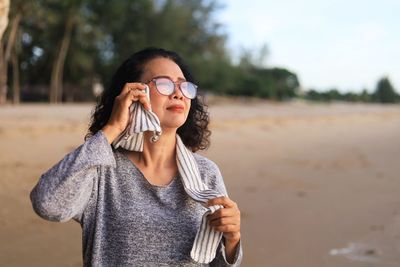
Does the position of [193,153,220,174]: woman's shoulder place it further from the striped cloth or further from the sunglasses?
the sunglasses

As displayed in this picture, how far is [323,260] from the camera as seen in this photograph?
3766 mm

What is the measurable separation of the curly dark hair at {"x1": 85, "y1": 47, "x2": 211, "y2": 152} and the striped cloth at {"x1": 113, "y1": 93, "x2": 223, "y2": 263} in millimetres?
213

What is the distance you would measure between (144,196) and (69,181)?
27 cm

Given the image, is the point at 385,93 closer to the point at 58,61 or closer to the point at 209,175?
the point at 58,61

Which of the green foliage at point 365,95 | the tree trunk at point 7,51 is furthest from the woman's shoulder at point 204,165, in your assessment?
the green foliage at point 365,95

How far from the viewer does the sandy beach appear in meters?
3.87

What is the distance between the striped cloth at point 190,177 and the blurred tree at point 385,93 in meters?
74.7

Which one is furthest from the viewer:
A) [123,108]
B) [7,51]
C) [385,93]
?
[385,93]

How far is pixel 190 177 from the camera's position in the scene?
5.41 ft

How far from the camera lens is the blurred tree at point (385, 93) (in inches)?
2824

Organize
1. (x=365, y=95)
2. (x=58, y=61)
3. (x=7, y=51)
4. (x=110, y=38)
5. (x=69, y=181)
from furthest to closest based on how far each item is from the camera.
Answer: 1. (x=365, y=95)
2. (x=110, y=38)
3. (x=58, y=61)
4. (x=7, y=51)
5. (x=69, y=181)

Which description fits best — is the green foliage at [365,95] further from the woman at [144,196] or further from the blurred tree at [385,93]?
the woman at [144,196]

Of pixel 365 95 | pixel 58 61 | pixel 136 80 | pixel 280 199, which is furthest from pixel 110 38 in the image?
pixel 365 95

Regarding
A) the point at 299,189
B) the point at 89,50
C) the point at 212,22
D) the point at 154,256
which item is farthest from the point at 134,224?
the point at 212,22
